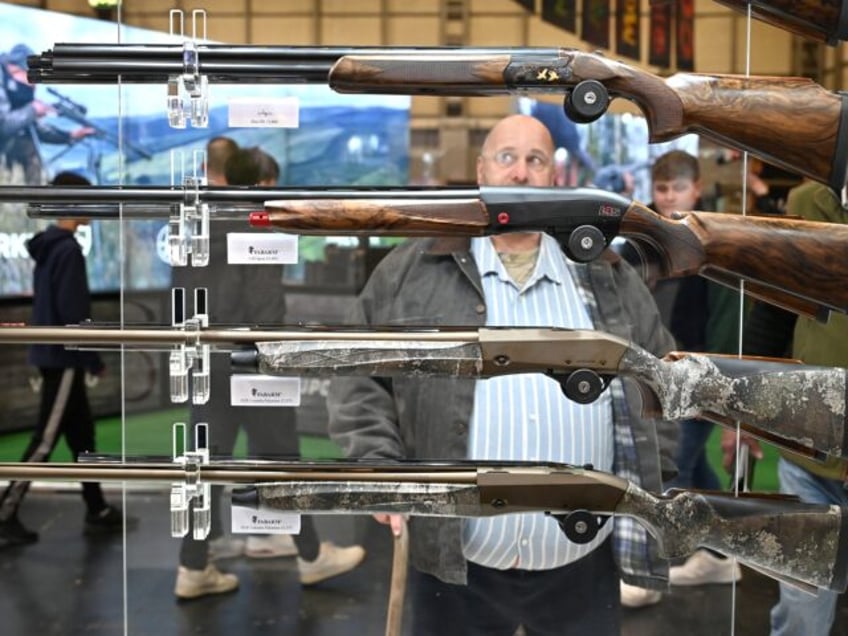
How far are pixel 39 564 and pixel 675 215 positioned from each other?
8.32ft

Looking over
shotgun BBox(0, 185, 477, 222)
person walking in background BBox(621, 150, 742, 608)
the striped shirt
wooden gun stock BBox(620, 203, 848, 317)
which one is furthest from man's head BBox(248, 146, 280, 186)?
wooden gun stock BBox(620, 203, 848, 317)

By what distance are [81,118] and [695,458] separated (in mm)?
2231

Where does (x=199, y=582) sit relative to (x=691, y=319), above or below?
below

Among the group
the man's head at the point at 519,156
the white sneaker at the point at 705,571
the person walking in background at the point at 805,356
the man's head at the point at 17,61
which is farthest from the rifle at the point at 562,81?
the white sneaker at the point at 705,571

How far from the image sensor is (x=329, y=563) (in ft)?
11.2

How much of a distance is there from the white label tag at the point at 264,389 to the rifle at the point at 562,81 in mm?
845

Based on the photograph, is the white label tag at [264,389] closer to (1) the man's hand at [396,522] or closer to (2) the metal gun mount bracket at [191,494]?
(2) the metal gun mount bracket at [191,494]

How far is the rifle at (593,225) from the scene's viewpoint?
2.48 metres

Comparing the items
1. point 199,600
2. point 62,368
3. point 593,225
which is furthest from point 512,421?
point 62,368

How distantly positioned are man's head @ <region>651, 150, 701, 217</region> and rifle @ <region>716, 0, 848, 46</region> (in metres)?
0.91

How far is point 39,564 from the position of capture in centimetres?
375

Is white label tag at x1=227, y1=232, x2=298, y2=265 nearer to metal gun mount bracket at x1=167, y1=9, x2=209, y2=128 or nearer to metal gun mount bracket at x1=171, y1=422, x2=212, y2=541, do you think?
metal gun mount bracket at x1=167, y1=9, x2=209, y2=128

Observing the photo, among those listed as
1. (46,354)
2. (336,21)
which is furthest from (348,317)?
(46,354)

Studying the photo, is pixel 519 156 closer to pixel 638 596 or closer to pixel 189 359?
pixel 189 359
